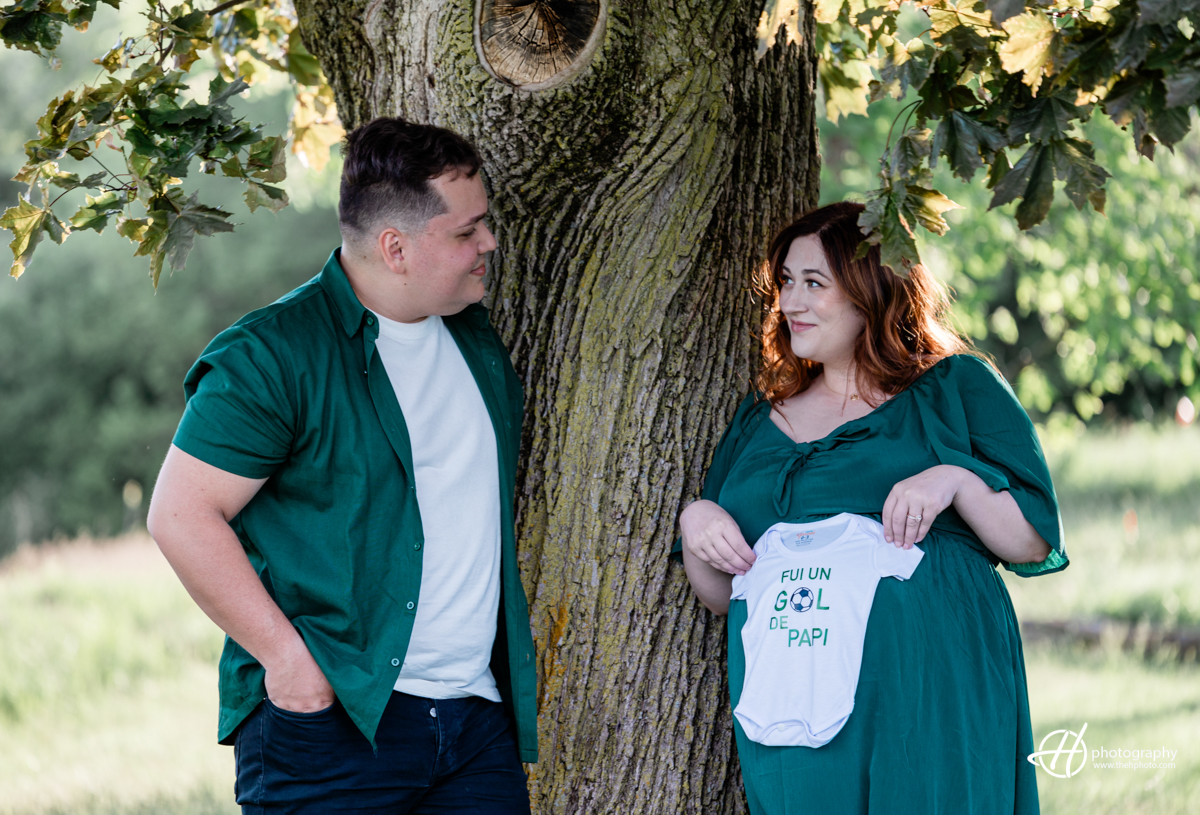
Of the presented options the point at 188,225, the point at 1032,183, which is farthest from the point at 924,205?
A: the point at 188,225

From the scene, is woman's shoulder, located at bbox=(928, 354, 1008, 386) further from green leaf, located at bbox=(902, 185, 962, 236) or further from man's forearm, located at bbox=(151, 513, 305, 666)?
man's forearm, located at bbox=(151, 513, 305, 666)

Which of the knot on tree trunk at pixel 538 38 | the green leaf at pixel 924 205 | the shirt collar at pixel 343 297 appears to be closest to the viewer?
the green leaf at pixel 924 205

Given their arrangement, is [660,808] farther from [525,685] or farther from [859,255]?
[859,255]

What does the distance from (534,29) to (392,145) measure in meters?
0.55

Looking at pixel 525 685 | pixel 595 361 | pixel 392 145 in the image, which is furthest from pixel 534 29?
pixel 525 685

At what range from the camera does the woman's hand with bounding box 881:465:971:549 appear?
2.26 m

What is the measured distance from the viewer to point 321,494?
7.18 feet

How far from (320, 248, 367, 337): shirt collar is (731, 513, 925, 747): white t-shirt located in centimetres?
103

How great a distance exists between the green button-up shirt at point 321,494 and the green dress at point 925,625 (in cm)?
80

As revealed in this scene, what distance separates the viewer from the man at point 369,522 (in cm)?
209

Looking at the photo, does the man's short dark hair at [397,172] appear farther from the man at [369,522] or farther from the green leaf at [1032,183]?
the green leaf at [1032,183]

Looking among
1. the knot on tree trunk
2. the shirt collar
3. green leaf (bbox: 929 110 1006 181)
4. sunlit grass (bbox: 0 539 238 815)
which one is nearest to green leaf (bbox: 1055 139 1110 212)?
green leaf (bbox: 929 110 1006 181)

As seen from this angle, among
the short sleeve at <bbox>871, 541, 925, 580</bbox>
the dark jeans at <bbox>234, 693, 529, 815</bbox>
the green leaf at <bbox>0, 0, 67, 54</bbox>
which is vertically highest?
the green leaf at <bbox>0, 0, 67, 54</bbox>

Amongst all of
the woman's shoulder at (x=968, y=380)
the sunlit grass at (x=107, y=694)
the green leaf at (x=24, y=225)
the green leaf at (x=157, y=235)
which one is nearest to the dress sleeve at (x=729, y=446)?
the woman's shoulder at (x=968, y=380)
